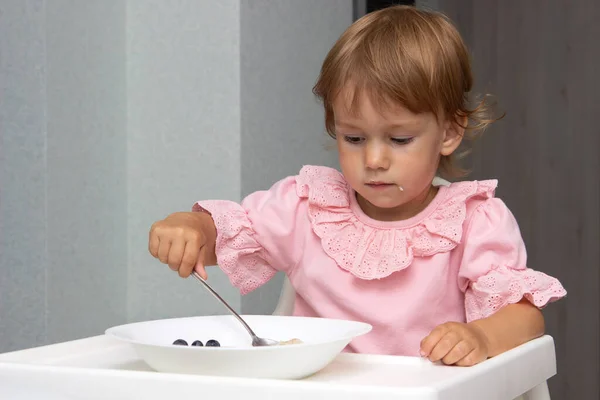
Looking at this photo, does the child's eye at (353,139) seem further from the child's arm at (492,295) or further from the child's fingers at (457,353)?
the child's fingers at (457,353)

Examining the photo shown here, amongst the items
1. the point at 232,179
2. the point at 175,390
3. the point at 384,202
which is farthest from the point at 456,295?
the point at 232,179

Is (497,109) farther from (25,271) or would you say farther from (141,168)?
(25,271)

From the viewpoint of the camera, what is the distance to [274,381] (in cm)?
69

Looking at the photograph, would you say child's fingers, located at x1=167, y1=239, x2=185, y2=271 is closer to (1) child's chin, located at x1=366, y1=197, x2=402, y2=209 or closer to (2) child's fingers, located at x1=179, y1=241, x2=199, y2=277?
(2) child's fingers, located at x1=179, y1=241, x2=199, y2=277

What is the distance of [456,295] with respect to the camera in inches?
49.9

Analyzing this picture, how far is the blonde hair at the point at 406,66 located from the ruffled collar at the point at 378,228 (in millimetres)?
112

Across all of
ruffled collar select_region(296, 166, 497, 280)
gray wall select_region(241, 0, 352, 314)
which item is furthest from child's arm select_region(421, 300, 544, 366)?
gray wall select_region(241, 0, 352, 314)

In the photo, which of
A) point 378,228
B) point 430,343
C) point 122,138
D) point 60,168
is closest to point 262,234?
point 378,228

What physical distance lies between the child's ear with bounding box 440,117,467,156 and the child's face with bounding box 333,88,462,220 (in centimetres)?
7

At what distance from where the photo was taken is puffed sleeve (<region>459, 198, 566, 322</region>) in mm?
1104

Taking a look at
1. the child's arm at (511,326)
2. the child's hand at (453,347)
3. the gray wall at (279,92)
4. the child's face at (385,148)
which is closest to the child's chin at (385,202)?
the child's face at (385,148)

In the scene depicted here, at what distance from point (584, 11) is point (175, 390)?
279 cm

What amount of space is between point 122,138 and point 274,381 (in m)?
1.63

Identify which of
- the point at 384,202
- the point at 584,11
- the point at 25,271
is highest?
the point at 584,11
